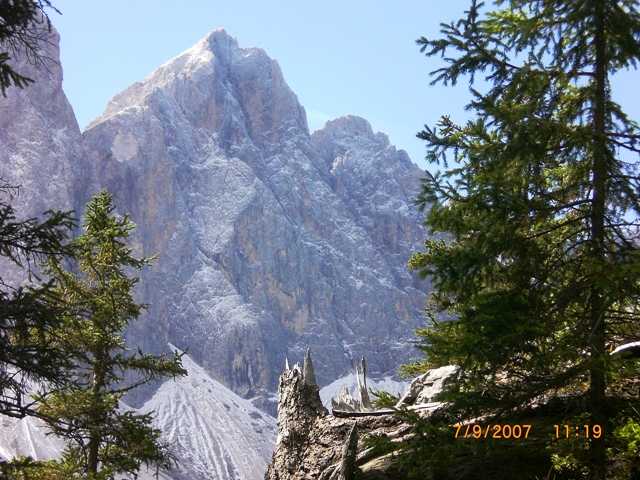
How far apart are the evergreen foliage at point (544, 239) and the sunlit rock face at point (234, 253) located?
148 metres

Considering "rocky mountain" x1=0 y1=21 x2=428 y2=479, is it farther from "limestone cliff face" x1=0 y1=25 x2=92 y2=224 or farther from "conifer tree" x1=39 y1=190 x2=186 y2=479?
"conifer tree" x1=39 y1=190 x2=186 y2=479

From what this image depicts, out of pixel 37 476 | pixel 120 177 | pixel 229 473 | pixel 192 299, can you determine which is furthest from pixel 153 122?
pixel 37 476

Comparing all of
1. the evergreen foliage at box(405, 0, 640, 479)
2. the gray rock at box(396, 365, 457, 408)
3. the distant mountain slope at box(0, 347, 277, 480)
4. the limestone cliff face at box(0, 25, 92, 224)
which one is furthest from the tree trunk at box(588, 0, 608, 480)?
the limestone cliff face at box(0, 25, 92, 224)

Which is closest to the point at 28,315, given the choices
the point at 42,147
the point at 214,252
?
the point at 42,147

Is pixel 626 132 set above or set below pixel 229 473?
above

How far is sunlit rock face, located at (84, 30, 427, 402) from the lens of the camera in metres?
164

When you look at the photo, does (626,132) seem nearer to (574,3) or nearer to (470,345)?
(574,3)

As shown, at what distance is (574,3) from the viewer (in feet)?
22.9

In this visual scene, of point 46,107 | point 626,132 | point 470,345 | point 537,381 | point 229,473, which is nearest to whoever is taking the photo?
point 470,345

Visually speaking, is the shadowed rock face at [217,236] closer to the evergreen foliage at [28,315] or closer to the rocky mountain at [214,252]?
the rocky mountain at [214,252]

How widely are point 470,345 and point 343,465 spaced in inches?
96.0
